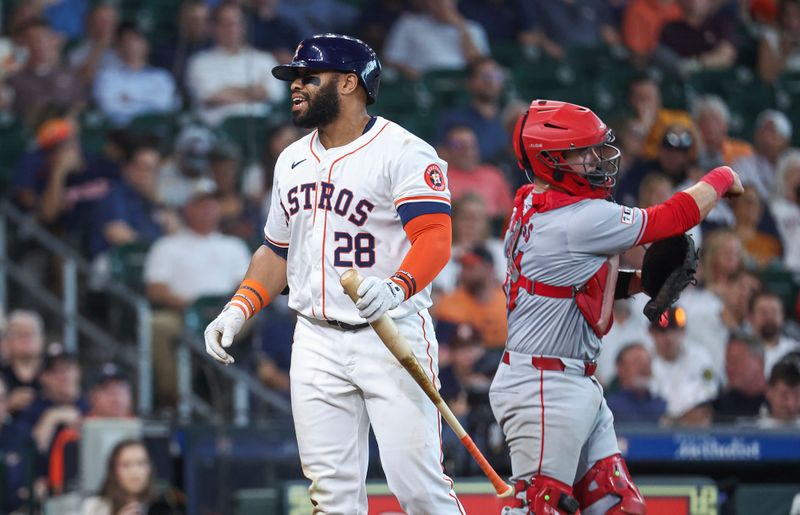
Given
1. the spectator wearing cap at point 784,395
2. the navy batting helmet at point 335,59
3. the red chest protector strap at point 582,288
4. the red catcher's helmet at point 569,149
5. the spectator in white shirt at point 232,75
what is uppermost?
the spectator in white shirt at point 232,75

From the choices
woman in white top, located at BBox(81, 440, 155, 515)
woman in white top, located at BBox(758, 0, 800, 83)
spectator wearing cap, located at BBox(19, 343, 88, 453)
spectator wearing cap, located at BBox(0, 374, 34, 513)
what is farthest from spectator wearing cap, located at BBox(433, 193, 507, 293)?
woman in white top, located at BBox(758, 0, 800, 83)

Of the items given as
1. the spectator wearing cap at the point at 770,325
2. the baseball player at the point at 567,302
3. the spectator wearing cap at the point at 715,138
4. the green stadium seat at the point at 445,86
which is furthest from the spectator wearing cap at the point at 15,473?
the spectator wearing cap at the point at 715,138

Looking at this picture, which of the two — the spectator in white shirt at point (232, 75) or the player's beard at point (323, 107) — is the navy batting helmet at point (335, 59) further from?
the spectator in white shirt at point (232, 75)

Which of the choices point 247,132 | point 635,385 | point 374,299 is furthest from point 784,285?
point 374,299

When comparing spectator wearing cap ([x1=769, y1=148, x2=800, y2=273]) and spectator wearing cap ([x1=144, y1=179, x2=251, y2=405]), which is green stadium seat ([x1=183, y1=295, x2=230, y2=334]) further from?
spectator wearing cap ([x1=769, y1=148, x2=800, y2=273])

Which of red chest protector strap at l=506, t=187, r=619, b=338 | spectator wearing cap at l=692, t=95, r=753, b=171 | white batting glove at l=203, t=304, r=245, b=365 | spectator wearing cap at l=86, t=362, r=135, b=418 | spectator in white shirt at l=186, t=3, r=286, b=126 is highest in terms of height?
spectator in white shirt at l=186, t=3, r=286, b=126

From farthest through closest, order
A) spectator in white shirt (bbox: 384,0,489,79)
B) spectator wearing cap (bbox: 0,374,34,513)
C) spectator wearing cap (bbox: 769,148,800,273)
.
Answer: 1. spectator in white shirt (bbox: 384,0,489,79)
2. spectator wearing cap (bbox: 769,148,800,273)
3. spectator wearing cap (bbox: 0,374,34,513)

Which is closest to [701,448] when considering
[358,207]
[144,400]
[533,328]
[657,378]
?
[657,378]

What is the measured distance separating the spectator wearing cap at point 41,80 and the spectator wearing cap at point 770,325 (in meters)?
4.67

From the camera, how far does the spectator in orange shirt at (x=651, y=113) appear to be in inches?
386

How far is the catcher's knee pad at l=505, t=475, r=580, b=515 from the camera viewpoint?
15.4 feet

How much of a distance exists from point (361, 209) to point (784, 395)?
10.8 feet

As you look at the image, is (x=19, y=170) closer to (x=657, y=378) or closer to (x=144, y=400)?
(x=144, y=400)

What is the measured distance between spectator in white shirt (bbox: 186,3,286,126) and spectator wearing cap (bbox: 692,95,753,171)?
2.87 m
